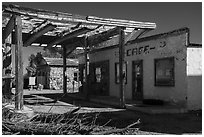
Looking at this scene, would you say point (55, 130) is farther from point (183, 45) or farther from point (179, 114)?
point (183, 45)

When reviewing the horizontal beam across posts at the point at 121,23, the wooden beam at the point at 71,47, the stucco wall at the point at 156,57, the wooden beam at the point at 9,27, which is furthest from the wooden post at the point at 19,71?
the wooden beam at the point at 71,47

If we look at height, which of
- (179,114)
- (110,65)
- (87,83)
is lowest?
(179,114)

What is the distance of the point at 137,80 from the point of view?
1325 cm

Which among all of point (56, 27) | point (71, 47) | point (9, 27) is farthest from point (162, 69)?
point (71, 47)

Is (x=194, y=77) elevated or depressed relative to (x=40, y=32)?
depressed

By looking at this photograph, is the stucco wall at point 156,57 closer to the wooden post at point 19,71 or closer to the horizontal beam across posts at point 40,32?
the horizontal beam across posts at point 40,32

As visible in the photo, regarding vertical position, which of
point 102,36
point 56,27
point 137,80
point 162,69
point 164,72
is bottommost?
point 137,80

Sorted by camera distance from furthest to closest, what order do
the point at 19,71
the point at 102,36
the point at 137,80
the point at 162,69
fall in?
the point at 102,36
the point at 137,80
the point at 162,69
the point at 19,71

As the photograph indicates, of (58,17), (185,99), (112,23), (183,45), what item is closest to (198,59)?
(183,45)

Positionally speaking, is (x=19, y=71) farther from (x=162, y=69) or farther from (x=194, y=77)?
(x=194, y=77)

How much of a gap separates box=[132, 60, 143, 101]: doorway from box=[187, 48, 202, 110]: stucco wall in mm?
2987

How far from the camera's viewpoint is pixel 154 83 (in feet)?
39.3

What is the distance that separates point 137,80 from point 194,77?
3457 millimetres

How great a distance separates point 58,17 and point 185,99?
18.8 feet
